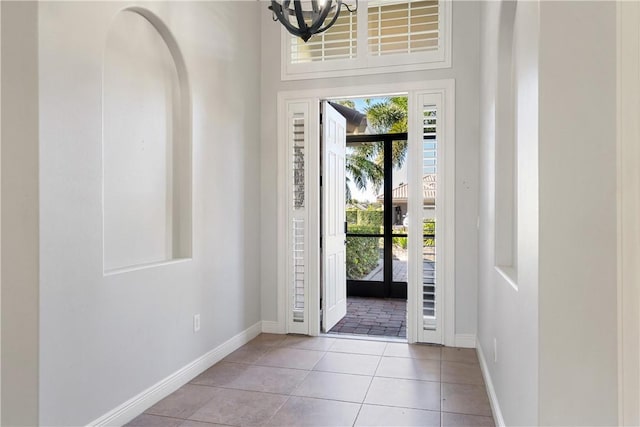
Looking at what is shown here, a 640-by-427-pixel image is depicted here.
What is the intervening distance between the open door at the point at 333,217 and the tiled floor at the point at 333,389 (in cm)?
67

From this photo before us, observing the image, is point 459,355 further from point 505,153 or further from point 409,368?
point 505,153

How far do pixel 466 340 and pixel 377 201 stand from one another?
296 centimetres

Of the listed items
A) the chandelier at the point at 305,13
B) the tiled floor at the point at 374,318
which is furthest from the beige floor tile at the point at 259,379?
the chandelier at the point at 305,13

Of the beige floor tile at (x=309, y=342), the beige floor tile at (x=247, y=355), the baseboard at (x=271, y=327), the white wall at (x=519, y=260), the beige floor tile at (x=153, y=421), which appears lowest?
the beige floor tile at (x=309, y=342)

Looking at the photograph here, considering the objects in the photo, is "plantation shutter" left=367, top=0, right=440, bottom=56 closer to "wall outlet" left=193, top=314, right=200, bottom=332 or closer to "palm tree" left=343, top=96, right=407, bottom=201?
"palm tree" left=343, top=96, right=407, bottom=201

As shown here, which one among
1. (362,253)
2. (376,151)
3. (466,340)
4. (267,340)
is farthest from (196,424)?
(376,151)

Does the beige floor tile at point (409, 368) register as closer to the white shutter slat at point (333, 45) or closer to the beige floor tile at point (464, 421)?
the beige floor tile at point (464, 421)

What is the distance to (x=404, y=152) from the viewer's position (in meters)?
6.40

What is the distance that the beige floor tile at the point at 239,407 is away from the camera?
99.3 inches

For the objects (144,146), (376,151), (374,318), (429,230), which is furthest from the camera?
(376,151)

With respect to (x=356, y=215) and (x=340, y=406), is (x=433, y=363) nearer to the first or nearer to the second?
(x=340, y=406)

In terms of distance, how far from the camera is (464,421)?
2518 millimetres

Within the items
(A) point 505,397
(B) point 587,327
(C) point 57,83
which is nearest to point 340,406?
(A) point 505,397

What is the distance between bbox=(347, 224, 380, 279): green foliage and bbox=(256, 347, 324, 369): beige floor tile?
284cm
